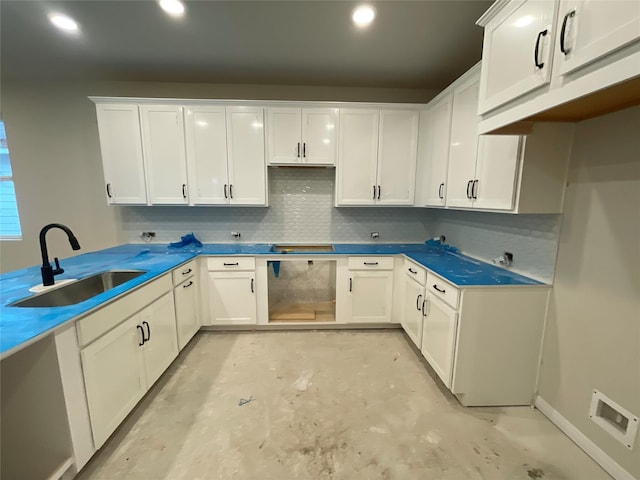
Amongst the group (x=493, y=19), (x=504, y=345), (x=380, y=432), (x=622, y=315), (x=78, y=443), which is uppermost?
(x=493, y=19)

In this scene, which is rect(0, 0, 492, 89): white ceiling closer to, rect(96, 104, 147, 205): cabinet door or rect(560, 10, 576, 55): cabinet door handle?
rect(96, 104, 147, 205): cabinet door

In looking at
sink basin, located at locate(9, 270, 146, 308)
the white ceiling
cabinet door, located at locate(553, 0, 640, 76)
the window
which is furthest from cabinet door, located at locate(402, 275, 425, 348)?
the window

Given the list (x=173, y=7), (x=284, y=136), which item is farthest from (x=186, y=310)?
(x=173, y=7)

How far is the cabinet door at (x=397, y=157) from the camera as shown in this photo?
2.85m

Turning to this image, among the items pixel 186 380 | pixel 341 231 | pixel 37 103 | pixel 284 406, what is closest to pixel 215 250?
pixel 186 380

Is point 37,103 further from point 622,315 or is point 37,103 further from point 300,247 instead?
point 622,315

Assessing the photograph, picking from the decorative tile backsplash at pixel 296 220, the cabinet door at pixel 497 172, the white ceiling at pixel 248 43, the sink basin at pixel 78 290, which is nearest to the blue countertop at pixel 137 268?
the sink basin at pixel 78 290

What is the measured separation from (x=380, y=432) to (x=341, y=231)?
2.12 meters

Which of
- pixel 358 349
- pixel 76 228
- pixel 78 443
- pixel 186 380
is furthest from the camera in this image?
pixel 76 228

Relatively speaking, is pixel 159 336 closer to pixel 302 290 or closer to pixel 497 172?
pixel 302 290

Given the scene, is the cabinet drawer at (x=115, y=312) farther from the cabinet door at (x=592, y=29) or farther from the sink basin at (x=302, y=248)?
the cabinet door at (x=592, y=29)

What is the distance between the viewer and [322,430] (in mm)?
1688

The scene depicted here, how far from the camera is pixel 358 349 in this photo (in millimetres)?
2613

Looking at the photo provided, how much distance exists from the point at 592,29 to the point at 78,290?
124 inches
